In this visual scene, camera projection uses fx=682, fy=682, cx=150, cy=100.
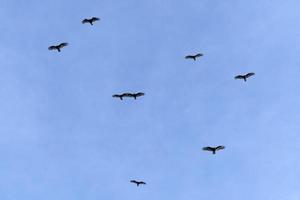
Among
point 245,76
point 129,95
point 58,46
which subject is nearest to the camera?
point 58,46

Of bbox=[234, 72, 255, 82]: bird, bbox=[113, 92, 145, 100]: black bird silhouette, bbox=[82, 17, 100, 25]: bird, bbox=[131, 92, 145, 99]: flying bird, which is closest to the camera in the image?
bbox=[82, 17, 100, 25]: bird

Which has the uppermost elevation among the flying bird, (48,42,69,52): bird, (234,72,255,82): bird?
(48,42,69,52): bird

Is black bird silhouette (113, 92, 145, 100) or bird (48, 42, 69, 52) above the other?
bird (48, 42, 69, 52)

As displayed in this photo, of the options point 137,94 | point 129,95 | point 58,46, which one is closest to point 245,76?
point 137,94

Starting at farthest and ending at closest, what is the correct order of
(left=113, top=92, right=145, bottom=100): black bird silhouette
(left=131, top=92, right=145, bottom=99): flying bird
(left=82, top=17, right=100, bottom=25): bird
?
(left=113, top=92, right=145, bottom=100): black bird silhouette, (left=131, top=92, right=145, bottom=99): flying bird, (left=82, top=17, right=100, bottom=25): bird

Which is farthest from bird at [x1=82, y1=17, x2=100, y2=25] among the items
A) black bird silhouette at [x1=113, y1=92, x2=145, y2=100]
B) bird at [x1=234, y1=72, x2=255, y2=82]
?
bird at [x1=234, y1=72, x2=255, y2=82]

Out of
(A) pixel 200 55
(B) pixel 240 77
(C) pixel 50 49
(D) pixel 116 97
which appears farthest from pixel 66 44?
(B) pixel 240 77

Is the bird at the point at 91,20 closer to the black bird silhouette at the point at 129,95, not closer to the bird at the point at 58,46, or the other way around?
the bird at the point at 58,46

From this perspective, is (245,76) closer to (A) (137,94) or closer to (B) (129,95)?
(A) (137,94)

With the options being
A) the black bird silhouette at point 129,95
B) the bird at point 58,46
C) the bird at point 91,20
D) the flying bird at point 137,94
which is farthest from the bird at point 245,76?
the bird at point 58,46

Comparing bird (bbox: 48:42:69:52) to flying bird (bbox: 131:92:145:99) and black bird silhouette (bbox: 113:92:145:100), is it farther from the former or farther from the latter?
flying bird (bbox: 131:92:145:99)

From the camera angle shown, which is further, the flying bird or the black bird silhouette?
the black bird silhouette

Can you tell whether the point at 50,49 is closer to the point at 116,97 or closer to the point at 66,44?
the point at 66,44

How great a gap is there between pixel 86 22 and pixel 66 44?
10045mm
